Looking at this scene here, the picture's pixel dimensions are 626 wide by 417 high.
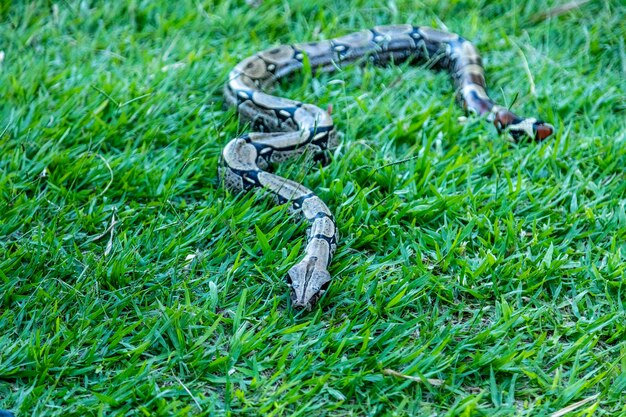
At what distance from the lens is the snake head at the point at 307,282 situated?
4070 millimetres

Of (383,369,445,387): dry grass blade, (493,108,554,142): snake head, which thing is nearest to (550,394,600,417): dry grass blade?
(383,369,445,387): dry grass blade

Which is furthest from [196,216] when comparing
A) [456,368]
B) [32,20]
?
[32,20]

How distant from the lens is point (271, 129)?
5980 millimetres

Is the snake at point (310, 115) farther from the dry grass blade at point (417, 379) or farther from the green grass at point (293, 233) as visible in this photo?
the dry grass blade at point (417, 379)

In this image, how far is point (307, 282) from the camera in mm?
4125

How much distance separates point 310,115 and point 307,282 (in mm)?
2005

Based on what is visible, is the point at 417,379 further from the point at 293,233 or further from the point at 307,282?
the point at 293,233

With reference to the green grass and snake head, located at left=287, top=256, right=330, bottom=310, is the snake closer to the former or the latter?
snake head, located at left=287, top=256, right=330, bottom=310

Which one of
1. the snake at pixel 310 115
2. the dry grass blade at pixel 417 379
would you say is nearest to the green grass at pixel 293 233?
the dry grass blade at pixel 417 379

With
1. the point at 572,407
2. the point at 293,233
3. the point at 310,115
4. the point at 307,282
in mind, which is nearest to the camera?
the point at 572,407

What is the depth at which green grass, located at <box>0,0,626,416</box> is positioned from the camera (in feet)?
12.2

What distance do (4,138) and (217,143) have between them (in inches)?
59.1

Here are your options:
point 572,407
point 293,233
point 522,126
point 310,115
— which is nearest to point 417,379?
point 572,407

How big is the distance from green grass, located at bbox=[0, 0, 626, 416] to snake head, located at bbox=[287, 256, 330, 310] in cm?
10
